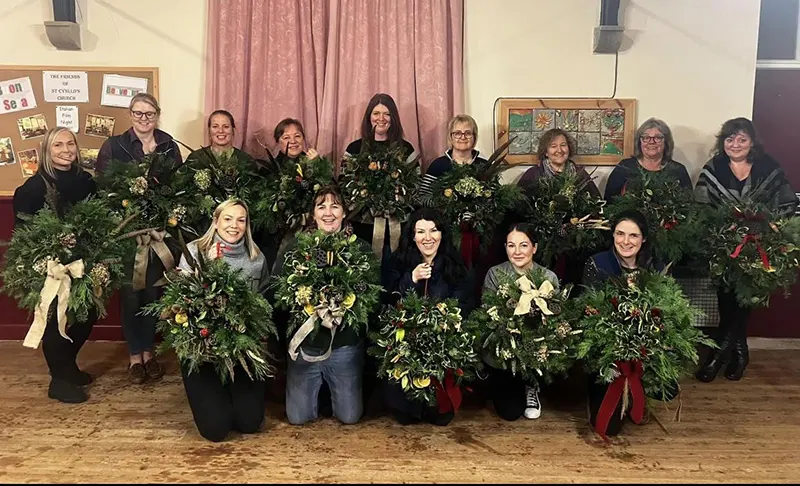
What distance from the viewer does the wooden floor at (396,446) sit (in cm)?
259

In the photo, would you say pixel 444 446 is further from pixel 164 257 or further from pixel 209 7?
pixel 209 7

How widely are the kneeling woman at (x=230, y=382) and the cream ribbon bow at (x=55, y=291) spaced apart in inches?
22.2

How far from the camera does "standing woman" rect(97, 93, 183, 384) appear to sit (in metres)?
3.62

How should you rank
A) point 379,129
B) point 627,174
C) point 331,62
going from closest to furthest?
point 379,129 < point 627,174 < point 331,62

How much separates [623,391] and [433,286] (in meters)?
1.06

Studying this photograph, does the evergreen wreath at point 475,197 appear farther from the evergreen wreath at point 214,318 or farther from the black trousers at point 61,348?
the black trousers at point 61,348

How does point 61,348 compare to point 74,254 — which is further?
point 61,348

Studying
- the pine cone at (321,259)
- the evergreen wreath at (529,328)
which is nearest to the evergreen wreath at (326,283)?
the pine cone at (321,259)

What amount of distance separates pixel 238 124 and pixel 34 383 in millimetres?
2107

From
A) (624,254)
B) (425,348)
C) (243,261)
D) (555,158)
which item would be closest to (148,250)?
(243,261)

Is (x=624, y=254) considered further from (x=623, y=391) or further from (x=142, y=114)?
(x=142, y=114)

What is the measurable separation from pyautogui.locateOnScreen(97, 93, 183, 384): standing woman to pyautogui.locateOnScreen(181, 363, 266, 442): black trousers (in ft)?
2.88

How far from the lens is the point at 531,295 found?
116 inches

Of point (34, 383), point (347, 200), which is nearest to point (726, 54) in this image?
point (347, 200)
